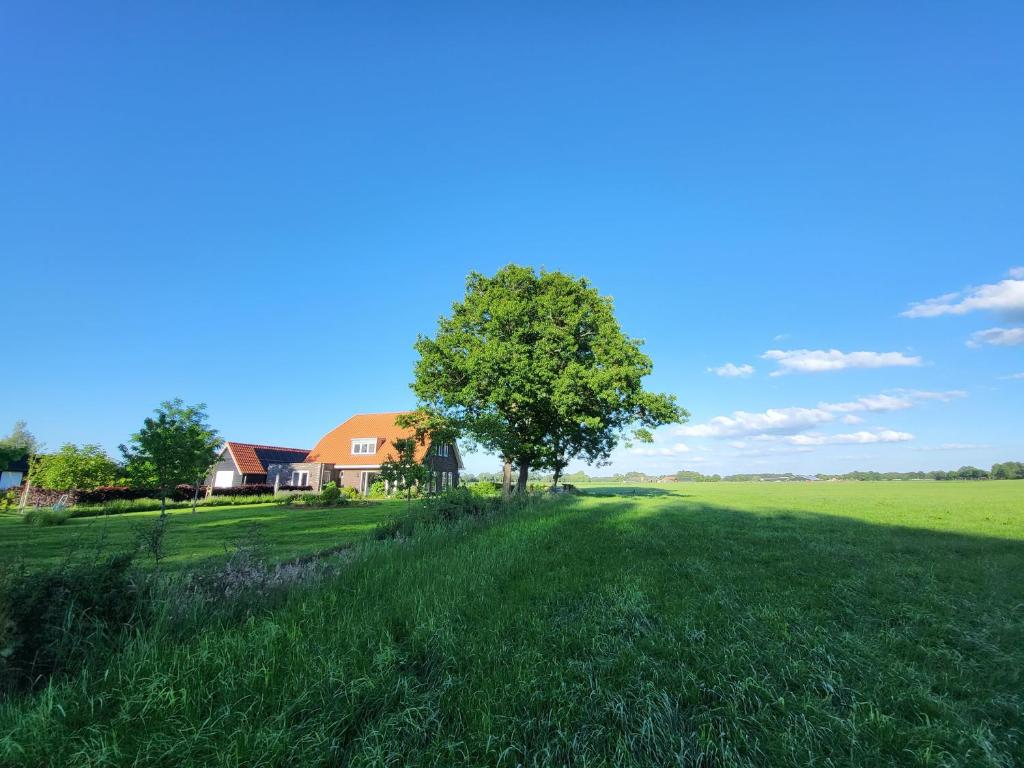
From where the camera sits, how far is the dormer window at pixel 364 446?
4562 cm

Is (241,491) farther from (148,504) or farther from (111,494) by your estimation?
(148,504)

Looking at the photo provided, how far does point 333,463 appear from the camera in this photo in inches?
1788

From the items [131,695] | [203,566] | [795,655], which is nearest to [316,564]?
[203,566]

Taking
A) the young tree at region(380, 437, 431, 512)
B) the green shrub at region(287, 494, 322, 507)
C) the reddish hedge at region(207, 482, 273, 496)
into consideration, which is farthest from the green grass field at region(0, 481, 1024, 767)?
the reddish hedge at region(207, 482, 273, 496)

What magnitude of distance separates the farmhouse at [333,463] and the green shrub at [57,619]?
38.8 metres

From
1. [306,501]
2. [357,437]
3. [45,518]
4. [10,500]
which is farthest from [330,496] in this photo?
[10,500]

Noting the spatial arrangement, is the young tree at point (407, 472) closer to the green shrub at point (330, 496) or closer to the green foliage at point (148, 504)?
the green foliage at point (148, 504)

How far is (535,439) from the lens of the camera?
3161 centimetres

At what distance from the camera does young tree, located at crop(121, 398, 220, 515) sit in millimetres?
21328

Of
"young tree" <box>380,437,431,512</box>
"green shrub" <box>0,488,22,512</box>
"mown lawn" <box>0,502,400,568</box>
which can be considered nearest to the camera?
"mown lawn" <box>0,502,400,568</box>

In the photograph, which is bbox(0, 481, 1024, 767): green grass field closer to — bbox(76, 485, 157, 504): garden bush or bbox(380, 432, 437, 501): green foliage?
bbox(380, 432, 437, 501): green foliage

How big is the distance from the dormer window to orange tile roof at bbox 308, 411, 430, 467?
0.33 metres

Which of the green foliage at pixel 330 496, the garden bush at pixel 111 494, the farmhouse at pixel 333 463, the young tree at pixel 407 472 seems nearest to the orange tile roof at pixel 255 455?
the farmhouse at pixel 333 463

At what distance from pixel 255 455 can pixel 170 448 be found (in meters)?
29.2
